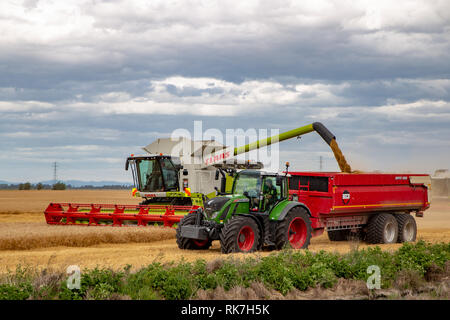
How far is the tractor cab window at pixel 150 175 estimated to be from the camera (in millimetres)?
23109

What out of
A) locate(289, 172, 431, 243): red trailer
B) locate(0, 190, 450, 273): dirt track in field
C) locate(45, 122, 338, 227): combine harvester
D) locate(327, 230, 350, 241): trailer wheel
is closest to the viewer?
locate(0, 190, 450, 273): dirt track in field

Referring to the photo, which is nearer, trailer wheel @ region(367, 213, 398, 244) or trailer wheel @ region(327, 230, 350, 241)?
trailer wheel @ region(367, 213, 398, 244)

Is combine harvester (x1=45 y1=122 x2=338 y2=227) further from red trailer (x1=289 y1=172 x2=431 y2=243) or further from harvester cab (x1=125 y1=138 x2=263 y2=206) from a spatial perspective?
red trailer (x1=289 y1=172 x2=431 y2=243)

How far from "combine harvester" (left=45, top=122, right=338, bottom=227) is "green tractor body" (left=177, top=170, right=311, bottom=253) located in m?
Result: 5.81

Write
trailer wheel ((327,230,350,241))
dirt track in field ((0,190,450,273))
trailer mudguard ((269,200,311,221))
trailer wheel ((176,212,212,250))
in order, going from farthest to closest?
trailer wheel ((327,230,350,241))
trailer wheel ((176,212,212,250))
trailer mudguard ((269,200,311,221))
dirt track in field ((0,190,450,273))

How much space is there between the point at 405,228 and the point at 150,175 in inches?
399

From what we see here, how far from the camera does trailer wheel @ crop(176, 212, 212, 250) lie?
14.6 m

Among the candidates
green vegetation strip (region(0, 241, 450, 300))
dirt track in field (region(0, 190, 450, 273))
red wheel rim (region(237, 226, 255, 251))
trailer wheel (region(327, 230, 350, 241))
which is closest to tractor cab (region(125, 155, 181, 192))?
dirt track in field (region(0, 190, 450, 273))

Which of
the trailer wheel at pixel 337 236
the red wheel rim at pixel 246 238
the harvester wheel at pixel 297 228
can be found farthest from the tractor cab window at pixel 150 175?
the red wheel rim at pixel 246 238

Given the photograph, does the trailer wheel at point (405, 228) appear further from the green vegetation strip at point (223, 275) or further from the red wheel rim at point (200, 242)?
the red wheel rim at point (200, 242)

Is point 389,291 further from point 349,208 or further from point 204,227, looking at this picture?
point 349,208

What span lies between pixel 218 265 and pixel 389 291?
3028 millimetres
